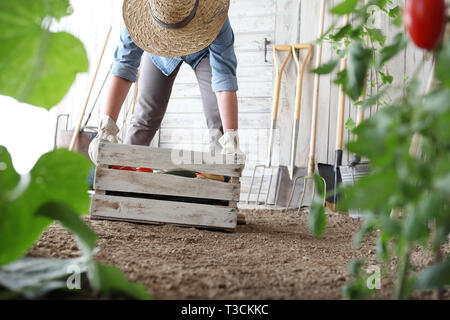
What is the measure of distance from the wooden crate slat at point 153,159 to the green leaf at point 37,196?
3.10 ft

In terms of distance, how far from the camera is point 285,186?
9.55ft

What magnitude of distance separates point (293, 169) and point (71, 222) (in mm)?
2658

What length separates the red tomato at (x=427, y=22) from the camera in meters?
0.36

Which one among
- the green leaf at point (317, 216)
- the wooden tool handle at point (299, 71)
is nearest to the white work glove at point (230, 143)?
the green leaf at point (317, 216)

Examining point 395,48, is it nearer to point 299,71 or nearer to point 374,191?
point 374,191

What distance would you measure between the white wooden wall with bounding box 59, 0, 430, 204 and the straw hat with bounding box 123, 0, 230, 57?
1.39 metres

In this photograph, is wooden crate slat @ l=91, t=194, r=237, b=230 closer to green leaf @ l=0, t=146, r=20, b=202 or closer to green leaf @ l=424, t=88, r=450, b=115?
green leaf @ l=0, t=146, r=20, b=202

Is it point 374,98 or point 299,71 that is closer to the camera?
point 374,98

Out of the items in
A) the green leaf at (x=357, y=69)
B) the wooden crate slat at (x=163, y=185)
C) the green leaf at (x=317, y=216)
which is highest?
the green leaf at (x=357, y=69)

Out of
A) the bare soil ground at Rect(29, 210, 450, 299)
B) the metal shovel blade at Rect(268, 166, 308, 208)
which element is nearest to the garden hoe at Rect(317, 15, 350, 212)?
the metal shovel blade at Rect(268, 166, 308, 208)

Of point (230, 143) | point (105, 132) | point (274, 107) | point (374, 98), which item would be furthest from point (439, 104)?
point (274, 107)

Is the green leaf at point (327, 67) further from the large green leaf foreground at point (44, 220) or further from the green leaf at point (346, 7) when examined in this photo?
the large green leaf foreground at point (44, 220)

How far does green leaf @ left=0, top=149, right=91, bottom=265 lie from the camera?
0.40 m
